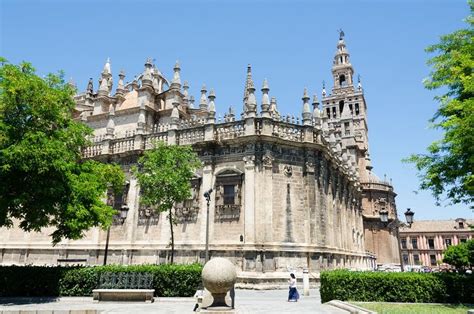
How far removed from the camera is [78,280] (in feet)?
54.4

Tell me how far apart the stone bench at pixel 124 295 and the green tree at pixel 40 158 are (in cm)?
379

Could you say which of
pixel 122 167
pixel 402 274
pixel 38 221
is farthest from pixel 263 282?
pixel 122 167

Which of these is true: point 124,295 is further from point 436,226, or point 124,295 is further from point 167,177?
point 436,226

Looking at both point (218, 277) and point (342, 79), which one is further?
point (342, 79)

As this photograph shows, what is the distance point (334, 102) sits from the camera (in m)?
78.4

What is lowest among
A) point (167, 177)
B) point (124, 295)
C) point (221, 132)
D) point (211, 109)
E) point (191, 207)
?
point (124, 295)

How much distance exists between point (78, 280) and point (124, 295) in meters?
3.16

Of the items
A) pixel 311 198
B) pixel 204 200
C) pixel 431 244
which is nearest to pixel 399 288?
pixel 311 198

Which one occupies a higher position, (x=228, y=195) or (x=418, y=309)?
(x=228, y=195)

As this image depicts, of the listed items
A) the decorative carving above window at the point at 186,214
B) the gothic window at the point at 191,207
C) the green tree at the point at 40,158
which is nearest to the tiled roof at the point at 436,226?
the gothic window at the point at 191,207

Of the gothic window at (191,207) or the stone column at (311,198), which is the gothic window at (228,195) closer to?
the gothic window at (191,207)

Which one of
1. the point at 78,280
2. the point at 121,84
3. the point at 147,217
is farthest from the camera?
the point at 121,84

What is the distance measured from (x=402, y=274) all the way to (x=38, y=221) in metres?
16.2

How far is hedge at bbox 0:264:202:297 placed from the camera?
1634 cm
